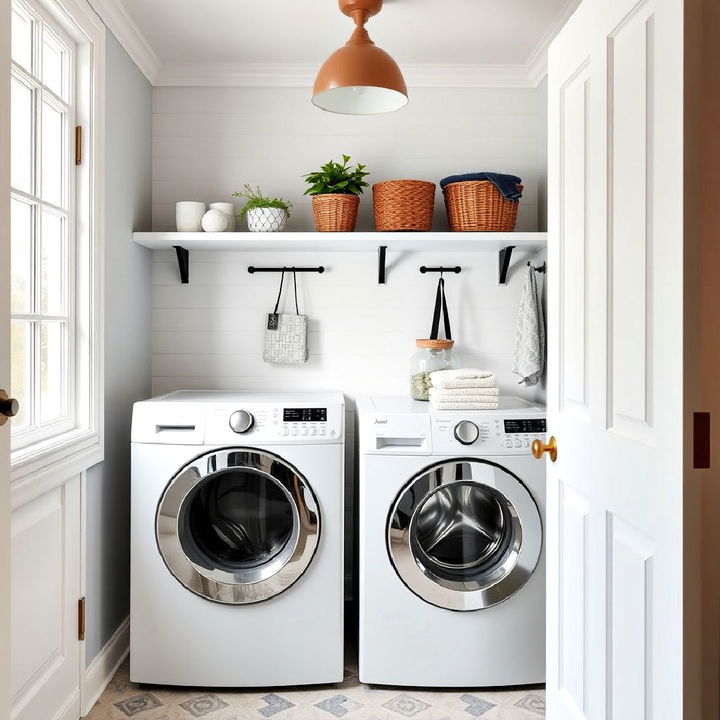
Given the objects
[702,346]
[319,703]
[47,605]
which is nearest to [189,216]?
[47,605]

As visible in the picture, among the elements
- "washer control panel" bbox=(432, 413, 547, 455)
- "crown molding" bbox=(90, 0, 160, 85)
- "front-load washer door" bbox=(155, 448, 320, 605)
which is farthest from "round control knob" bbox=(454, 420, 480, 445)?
"crown molding" bbox=(90, 0, 160, 85)

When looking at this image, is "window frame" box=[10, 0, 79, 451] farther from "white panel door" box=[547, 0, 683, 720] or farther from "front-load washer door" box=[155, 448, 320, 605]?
"white panel door" box=[547, 0, 683, 720]

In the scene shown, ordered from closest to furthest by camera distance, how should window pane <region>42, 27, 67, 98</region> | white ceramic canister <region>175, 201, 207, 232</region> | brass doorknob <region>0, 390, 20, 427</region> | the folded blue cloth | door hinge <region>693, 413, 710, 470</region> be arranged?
door hinge <region>693, 413, 710, 470</region> < brass doorknob <region>0, 390, 20, 427</region> < window pane <region>42, 27, 67, 98</region> < the folded blue cloth < white ceramic canister <region>175, 201, 207, 232</region>

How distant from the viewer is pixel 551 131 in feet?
5.80

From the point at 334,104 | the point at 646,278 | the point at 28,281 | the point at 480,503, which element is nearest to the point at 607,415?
the point at 646,278

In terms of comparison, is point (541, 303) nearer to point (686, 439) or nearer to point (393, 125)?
point (393, 125)

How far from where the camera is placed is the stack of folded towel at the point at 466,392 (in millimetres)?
2439

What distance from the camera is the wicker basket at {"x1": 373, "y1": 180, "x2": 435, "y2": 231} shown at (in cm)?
264

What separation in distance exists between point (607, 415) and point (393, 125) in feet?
6.45

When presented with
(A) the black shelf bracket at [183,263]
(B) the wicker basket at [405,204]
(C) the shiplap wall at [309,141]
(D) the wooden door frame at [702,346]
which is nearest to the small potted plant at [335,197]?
(B) the wicker basket at [405,204]

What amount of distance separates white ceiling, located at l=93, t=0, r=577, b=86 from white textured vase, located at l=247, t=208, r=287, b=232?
2.13 ft

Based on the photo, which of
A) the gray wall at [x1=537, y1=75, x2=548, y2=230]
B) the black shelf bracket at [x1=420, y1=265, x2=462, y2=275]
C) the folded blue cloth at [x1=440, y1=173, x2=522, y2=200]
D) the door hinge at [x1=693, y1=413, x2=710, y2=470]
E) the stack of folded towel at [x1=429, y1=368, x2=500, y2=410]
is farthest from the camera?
the black shelf bracket at [x1=420, y1=265, x2=462, y2=275]

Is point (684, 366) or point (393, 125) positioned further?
point (393, 125)

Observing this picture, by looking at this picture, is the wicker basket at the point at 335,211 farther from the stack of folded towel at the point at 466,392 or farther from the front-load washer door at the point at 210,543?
the front-load washer door at the point at 210,543
